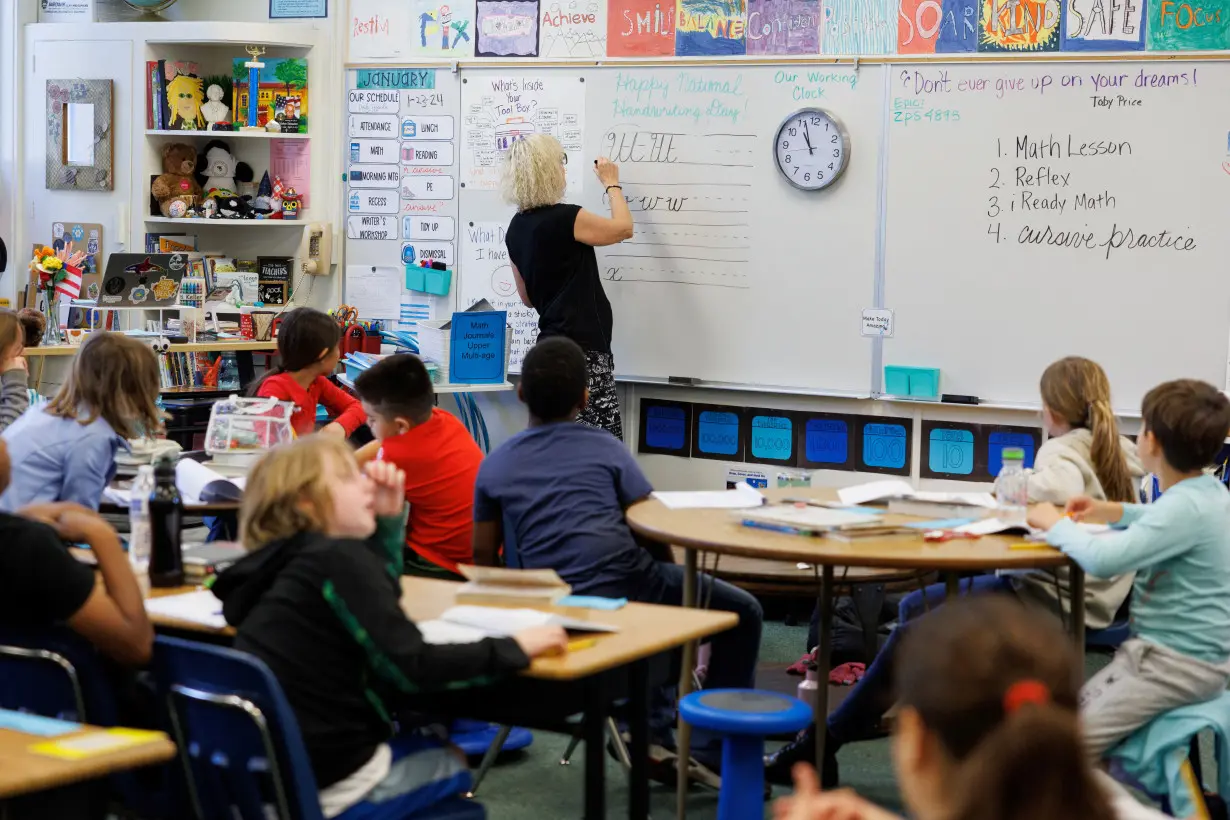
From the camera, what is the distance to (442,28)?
6.75 metres

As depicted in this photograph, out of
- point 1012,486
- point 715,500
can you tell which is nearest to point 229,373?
point 715,500

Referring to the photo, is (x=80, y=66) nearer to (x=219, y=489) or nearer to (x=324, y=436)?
(x=219, y=489)

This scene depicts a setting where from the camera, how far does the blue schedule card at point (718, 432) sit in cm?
638

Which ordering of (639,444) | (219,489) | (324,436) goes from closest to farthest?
(324,436)
(219,489)
(639,444)

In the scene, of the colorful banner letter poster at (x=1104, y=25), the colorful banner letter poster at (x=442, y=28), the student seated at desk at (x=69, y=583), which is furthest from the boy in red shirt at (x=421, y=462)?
the colorful banner letter poster at (x=1104, y=25)

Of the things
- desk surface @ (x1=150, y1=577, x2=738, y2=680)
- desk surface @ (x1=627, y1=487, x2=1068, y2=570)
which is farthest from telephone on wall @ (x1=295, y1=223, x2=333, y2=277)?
desk surface @ (x1=150, y1=577, x2=738, y2=680)

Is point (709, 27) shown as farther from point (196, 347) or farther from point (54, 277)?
point (54, 277)

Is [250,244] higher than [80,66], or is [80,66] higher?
[80,66]

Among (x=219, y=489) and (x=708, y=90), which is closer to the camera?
(x=219, y=489)

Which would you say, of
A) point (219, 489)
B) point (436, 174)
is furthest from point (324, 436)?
point (436, 174)

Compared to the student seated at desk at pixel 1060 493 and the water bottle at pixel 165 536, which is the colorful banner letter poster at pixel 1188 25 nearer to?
the student seated at desk at pixel 1060 493

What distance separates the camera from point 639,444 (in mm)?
6594

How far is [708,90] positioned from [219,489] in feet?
10.1

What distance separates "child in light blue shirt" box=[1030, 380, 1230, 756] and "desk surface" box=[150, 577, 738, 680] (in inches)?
37.2
